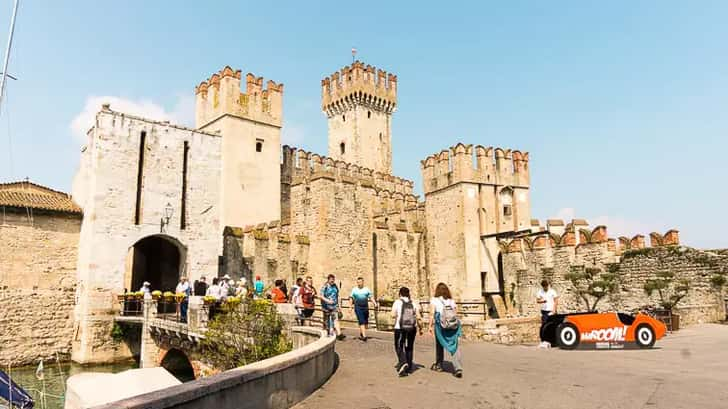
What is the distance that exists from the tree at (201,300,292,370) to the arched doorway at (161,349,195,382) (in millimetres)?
7303

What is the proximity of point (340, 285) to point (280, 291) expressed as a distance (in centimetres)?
1134

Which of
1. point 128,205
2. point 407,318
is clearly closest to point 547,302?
point 407,318

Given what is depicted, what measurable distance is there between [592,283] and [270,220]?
60.3 ft

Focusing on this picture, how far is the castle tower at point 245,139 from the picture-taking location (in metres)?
29.4

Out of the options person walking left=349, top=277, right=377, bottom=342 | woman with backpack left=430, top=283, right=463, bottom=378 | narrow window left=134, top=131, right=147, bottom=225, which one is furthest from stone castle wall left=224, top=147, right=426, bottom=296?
woman with backpack left=430, top=283, right=463, bottom=378

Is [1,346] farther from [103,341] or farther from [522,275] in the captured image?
[522,275]

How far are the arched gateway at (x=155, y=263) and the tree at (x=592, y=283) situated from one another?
19.2 metres

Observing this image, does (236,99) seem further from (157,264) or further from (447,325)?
A: (447,325)

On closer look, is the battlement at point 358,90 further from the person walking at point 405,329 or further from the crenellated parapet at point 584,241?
the person walking at point 405,329

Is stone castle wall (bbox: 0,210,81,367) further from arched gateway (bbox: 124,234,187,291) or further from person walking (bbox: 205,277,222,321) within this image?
person walking (bbox: 205,277,222,321)

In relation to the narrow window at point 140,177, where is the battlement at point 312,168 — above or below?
above

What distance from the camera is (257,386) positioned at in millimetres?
6062

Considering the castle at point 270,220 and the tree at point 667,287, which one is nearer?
the tree at point 667,287

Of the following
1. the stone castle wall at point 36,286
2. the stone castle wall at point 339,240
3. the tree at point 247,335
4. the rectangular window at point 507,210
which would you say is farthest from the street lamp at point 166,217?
the rectangular window at point 507,210
